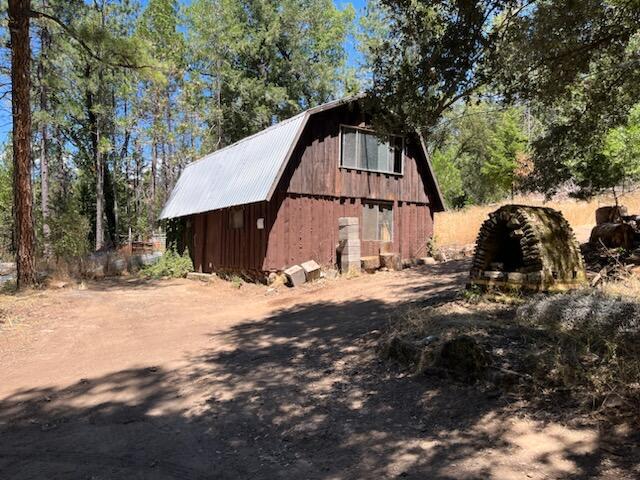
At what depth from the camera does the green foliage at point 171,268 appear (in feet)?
64.2

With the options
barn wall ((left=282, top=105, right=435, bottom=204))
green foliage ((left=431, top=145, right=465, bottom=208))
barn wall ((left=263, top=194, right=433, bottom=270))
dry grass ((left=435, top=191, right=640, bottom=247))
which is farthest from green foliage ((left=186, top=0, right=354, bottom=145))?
barn wall ((left=263, top=194, right=433, bottom=270))

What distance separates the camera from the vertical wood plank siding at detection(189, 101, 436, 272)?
15203 millimetres

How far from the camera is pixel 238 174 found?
16766 mm

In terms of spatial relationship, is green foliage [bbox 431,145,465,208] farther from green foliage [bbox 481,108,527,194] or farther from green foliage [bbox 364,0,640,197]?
green foliage [bbox 364,0,640,197]

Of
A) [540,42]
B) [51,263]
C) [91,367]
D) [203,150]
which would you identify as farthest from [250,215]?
[203,150]

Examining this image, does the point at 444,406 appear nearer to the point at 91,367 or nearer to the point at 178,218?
the point at 91,367

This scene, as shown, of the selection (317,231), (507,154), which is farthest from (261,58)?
(317,231)

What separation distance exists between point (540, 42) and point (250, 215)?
11039 millimetres

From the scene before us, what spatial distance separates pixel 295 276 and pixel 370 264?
8.89ft

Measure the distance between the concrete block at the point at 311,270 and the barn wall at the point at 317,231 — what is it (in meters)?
0.54

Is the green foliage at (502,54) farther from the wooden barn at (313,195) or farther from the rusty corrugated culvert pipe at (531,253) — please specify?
the wooden barn at (313,195)

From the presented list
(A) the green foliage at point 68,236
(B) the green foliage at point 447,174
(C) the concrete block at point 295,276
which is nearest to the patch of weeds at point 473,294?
(C) the concrete block at point 295,276

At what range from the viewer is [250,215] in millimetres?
16094

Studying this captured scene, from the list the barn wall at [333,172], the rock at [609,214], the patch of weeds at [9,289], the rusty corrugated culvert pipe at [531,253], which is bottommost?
the patch of weeds at [9,289]
